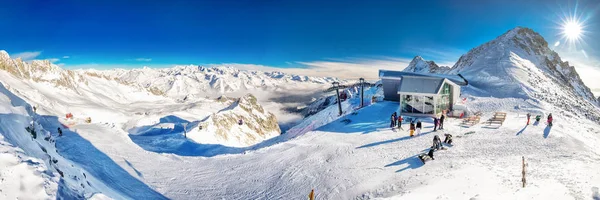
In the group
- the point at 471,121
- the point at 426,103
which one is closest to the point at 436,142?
the point at 471,121

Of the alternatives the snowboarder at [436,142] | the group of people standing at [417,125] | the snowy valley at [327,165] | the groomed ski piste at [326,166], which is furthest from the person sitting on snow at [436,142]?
the group of people standing at [417,125]

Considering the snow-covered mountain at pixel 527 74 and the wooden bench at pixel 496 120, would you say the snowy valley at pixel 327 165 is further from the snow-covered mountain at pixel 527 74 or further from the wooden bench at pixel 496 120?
the snow-covered mountain at pixel 527 74

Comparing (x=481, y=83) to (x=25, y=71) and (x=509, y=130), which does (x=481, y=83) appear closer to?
(x=509, y=130)

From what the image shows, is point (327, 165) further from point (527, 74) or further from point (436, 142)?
point (527, 74)

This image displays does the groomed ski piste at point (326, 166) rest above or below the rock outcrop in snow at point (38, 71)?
below

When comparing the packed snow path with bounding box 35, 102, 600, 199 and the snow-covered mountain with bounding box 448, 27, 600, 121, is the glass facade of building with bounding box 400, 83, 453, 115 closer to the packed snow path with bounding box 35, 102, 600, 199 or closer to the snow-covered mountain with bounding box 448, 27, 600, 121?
the packed snow path with bounding box 35, 102, 600, 199

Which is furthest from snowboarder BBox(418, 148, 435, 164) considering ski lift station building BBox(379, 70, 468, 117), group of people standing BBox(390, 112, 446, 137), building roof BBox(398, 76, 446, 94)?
building roof BBox(398, 76, 446, 94)

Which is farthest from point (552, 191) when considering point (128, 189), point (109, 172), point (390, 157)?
point (109, 172)
